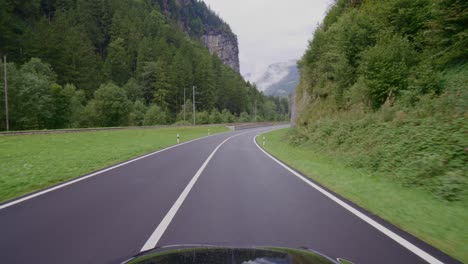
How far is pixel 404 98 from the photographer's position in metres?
13.7

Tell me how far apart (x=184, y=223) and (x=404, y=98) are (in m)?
12.4

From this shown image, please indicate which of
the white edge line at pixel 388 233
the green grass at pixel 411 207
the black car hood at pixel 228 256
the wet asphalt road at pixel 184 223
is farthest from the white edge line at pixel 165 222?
the green grass at pixel 411 207

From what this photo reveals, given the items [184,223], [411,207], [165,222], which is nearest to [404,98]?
[411,207]

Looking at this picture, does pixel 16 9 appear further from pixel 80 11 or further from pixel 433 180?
pixel 433 180

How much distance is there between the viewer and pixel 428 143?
9227 mm

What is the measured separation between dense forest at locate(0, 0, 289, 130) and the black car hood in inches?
1905

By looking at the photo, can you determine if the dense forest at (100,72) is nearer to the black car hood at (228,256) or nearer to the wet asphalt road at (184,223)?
the wet asphalt road at (184,223)

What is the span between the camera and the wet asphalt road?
3961 mm

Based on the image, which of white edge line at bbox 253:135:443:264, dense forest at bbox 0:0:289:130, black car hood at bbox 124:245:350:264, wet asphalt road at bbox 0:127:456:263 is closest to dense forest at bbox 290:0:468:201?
white edge line at bbox 253:135:443:264

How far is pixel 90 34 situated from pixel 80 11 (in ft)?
28.8

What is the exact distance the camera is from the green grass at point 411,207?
14.7 ft

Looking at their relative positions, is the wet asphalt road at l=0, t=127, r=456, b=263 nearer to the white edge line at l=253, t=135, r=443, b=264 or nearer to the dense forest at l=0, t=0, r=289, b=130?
the white edge line at l=253, t=135, r=443, b=264

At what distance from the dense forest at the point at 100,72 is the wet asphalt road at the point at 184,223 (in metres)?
44.0

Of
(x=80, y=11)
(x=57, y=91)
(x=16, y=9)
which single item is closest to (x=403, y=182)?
(x=57, y=91)
